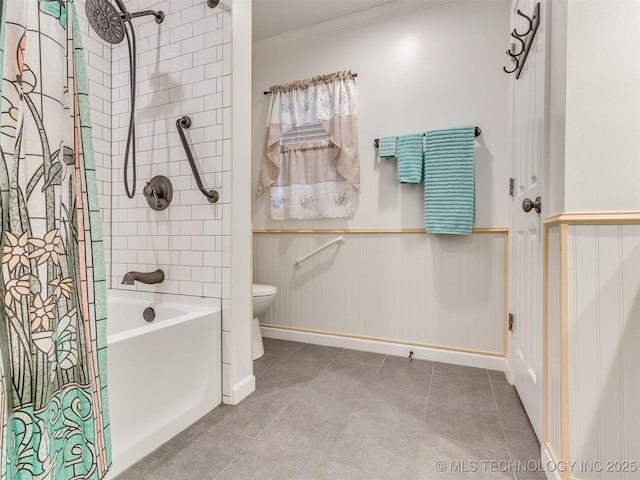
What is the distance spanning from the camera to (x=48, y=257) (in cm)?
72

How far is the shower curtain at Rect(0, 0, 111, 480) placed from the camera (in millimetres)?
665

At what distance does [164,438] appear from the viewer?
1.29m

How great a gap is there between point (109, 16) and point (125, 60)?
587 millimetres

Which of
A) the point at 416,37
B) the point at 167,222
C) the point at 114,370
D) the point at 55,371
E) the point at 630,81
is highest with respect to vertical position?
the point at 416,37

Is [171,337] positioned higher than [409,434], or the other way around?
[171,337]

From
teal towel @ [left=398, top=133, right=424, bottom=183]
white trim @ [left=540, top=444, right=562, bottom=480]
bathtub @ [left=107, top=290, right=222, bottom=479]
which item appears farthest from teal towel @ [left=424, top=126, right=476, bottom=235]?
bathtub @ [left=107, top=290, right=222, bottom=479]

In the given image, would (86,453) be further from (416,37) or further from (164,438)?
(416,37)

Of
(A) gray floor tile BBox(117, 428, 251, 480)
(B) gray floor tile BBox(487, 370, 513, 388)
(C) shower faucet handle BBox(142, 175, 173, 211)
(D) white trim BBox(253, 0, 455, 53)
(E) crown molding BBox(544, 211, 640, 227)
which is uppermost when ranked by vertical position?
(D) white trim BBox(253, 0, 455, 53)

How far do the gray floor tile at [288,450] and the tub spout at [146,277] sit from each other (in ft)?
2.96

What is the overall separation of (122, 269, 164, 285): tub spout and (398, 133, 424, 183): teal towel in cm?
155

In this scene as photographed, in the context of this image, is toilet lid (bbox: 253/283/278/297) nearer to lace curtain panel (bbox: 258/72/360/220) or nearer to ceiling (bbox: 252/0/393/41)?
lace curtain panel (bbox: 258/72/360/220)

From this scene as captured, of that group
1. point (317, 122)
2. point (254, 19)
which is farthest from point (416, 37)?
point (254, 19)

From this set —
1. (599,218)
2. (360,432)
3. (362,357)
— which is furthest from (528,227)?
(362,357)

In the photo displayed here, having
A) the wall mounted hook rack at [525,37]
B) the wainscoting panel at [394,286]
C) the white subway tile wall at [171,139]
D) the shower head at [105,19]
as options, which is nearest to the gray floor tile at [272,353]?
the wainscoting panel at [394,286]
